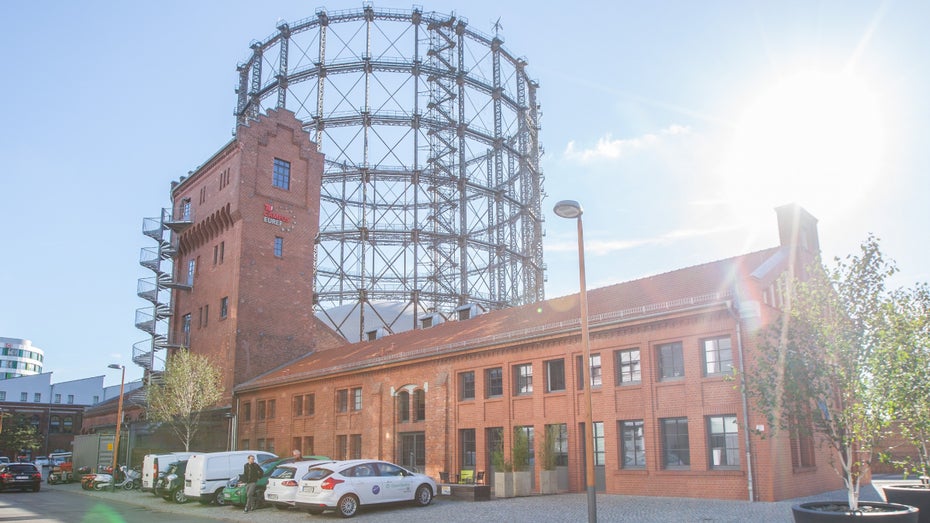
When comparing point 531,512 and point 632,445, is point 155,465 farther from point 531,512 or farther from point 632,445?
point 632,445

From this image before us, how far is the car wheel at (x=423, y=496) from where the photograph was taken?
19.2 metres

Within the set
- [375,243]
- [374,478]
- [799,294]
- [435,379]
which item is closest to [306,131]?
[375,243]

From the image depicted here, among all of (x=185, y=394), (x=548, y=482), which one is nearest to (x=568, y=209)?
(x=548, y=482)

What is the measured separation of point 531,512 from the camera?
16719mm

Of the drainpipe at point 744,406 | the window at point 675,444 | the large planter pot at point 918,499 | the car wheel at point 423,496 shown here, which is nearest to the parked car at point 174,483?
the car wheel at point 423,496

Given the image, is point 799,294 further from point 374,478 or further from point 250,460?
point 250,460

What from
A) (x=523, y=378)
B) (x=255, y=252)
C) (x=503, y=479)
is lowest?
(x=503, y=479)

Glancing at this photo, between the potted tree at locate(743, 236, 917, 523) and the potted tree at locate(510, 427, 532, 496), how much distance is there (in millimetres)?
10150

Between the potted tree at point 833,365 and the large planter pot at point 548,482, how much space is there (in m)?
10.2

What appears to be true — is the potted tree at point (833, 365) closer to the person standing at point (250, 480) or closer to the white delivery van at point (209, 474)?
the person standing at point (250, 480)

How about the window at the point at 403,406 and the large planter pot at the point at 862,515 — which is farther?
the window at the point at 403,406

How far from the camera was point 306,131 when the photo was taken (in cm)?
4253

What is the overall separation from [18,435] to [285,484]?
214 ft

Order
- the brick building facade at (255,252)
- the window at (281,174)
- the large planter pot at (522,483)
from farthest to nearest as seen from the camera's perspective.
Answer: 1. the window at (281,174)
2. the brick building facade at (255,252)
3. the large planter pot at (522,483)
